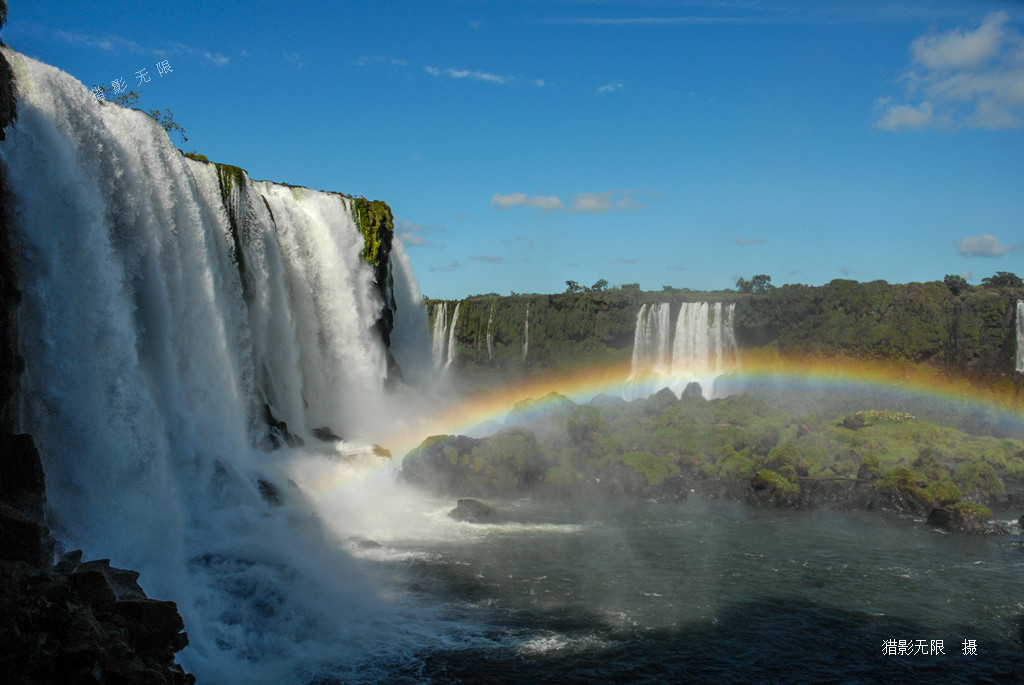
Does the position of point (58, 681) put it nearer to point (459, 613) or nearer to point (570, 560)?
point (459, 613)

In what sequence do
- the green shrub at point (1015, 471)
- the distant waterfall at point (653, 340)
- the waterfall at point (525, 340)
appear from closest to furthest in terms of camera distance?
the green shrub at point (1015, 471) < the distant waterfall at point (653, 340) < the waterfall at point (525, 340)

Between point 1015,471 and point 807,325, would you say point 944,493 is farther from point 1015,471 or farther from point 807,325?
point 807,325

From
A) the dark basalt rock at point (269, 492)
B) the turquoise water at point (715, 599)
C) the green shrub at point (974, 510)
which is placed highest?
the dark basalt rock at point (269, 492)

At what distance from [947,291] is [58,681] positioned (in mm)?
43152

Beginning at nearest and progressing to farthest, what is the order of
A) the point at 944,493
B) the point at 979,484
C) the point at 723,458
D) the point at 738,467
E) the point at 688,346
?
the point at 944,493
the point at 979,484
the point at 738,467
the point at 723,458
the point at 688,346

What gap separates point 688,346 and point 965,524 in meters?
25.3

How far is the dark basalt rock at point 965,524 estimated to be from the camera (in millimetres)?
17406

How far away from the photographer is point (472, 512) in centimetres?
1858

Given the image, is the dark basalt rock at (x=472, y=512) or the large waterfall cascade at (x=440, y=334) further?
the large waterfall cascade at (x=440, y=334)

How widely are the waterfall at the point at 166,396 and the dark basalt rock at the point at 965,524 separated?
13.3 metres

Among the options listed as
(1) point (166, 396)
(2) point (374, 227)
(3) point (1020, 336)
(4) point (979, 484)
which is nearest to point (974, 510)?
(4) point (979, 484)

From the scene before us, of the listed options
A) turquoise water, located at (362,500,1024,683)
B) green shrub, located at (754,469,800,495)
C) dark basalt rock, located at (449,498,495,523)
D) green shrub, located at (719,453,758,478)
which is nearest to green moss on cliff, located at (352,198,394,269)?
dark basalt rock, located at (449,498,495,523)

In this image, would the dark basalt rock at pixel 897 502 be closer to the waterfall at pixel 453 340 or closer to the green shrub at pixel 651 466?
the green shrub at pixel 651 466

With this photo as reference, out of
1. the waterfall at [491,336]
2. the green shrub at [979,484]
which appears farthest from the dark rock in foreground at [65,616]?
the waterfall at [491,336]
